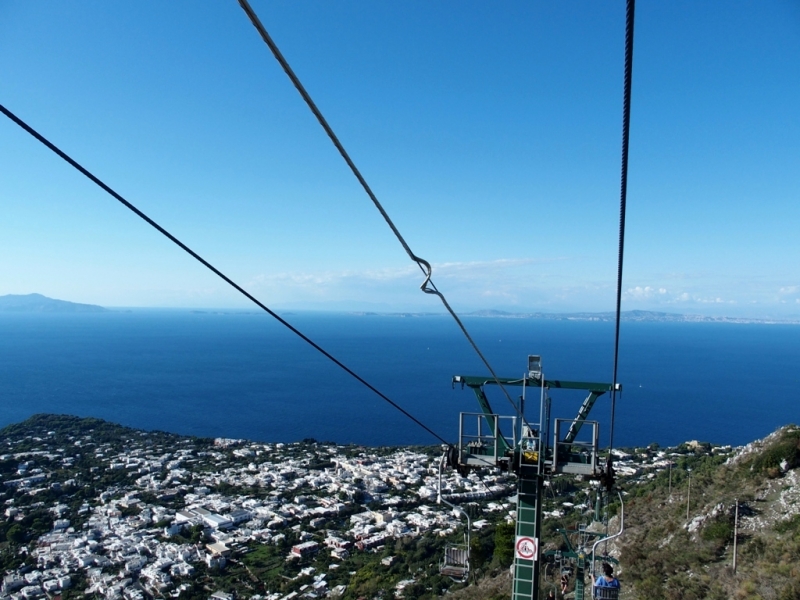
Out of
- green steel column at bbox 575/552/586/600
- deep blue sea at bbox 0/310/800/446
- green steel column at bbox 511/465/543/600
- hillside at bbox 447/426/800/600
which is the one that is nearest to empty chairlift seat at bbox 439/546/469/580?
hillside at bbox 447/426/800/600

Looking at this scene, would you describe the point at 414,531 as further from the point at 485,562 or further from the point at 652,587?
the point at 652,587

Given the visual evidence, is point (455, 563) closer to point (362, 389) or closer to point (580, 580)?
point (580, 580)

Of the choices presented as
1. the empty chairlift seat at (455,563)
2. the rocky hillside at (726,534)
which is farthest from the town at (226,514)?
the rocky hillside at (726,534)

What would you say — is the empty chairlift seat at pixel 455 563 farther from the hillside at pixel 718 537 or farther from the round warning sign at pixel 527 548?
the round warning sign at pixel 527 548

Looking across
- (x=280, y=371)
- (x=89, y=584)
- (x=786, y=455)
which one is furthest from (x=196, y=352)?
(x=786, y=455)

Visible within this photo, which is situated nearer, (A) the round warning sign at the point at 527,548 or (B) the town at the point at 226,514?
(A) the round warning sign at the point at 527,548

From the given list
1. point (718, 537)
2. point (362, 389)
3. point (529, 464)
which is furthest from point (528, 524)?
point (362, 389)
